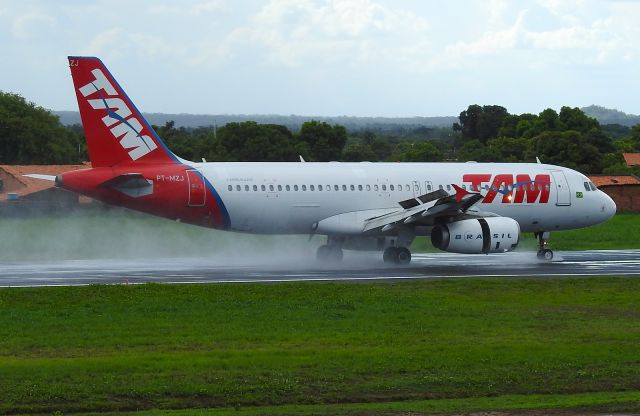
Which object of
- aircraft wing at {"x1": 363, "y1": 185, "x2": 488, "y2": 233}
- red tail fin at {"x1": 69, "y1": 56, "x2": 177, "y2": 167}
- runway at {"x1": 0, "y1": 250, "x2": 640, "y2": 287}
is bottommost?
runway at {"x1": 0, "y1": 250, "x2": 640, "y2": 287}

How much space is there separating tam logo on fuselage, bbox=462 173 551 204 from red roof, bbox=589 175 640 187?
39.1 meters

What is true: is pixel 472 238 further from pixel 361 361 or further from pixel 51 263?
pixel 361 361

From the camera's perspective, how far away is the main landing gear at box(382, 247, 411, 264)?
39.5 meters

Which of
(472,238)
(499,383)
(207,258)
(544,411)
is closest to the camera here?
(544,411)

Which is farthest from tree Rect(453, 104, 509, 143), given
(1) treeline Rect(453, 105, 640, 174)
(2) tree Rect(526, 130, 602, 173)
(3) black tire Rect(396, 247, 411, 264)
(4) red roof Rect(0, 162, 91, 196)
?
(3) black tire Rect(396, 247, 411, 264)

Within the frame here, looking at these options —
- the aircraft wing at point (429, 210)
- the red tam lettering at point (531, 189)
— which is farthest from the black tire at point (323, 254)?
the red tam lettering at point (531, 189)

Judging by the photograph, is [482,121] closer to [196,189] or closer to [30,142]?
[30,142]

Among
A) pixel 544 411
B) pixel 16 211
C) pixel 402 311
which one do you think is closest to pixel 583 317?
pixel 402 311

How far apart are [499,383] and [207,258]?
26627 millimetres

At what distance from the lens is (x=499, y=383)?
17.4 m

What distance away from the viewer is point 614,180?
273ft

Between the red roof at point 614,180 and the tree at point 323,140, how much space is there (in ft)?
76.2

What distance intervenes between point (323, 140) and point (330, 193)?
191 ft

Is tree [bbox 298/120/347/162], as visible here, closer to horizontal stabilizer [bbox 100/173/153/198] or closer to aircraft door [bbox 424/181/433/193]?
aircraft door [bbox 424/181/433/193]
